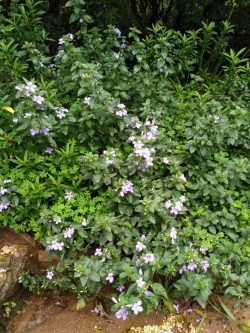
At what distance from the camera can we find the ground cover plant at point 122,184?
2.52 meters

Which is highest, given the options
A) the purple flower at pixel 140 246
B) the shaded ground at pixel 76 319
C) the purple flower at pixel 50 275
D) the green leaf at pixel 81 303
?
the purple flower at pixel 140 246

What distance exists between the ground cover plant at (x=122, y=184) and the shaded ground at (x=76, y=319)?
0.43 feet

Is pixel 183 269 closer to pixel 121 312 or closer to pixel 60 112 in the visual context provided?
pixel 121 312

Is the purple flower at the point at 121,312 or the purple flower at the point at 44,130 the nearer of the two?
the purple flower at the point at 121,312

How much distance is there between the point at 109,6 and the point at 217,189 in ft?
8.06

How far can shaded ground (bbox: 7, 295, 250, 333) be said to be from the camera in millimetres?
2645

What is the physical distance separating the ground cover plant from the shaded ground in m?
0.13

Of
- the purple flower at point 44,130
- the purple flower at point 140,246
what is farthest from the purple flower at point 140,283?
the purple flower at point 44,130

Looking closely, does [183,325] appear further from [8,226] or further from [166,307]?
[8,226]

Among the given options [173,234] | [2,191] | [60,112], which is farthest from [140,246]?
[60,112]

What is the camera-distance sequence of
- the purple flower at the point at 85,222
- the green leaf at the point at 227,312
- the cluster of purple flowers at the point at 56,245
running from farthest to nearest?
the green leaf at the point at 227,312, the purple flower at the point at 85,222, the cluster of purple flowers at the point at 56,245

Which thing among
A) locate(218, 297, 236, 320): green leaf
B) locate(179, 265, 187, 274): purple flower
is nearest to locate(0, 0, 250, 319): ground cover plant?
locate(179, 265, 187, 274): purple flower

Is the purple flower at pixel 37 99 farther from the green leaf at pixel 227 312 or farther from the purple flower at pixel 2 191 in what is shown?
the green leaf at pixel 227 312

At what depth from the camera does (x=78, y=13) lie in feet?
10.9
